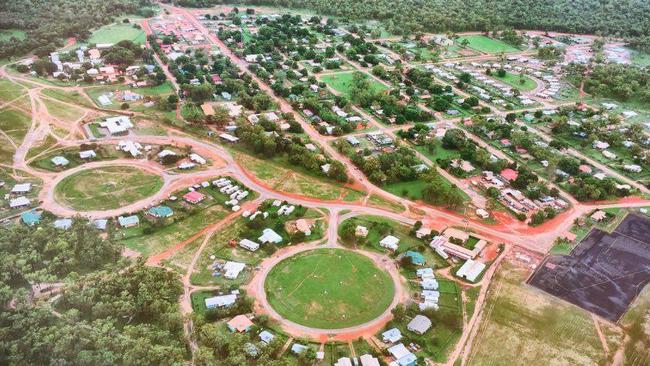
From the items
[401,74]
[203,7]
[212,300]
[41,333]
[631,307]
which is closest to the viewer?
[41,333]

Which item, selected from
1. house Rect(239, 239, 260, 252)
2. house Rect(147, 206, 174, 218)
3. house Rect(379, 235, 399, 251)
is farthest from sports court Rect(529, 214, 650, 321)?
house Rect(147, 206, 174, 218)

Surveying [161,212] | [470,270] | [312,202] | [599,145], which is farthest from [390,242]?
[599,145]

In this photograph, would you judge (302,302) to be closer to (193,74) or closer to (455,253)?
(455,253)

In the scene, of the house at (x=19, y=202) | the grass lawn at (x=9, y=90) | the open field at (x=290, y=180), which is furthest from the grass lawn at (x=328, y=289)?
the grass lawn at (x=9, y=90)

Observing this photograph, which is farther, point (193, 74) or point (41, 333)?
point (193, 74)

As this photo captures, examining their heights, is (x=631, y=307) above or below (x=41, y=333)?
below

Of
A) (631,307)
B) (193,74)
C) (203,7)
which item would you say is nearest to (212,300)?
(631,307)
